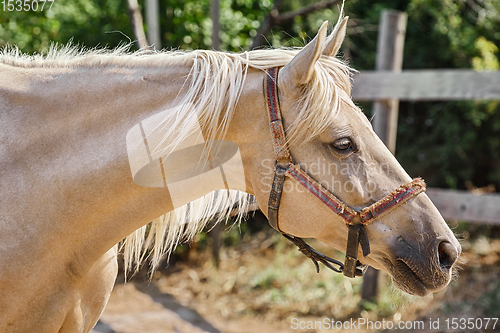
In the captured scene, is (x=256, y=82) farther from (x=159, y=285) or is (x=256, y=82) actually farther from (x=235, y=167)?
(x=159, y=285)

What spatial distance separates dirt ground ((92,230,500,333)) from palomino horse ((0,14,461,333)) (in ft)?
7.69

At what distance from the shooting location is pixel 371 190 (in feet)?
5.04

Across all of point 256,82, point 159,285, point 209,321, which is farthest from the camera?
point 159,285

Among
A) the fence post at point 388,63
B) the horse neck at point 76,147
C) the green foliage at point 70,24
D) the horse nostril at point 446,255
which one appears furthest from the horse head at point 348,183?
the green foliage at point 70,24

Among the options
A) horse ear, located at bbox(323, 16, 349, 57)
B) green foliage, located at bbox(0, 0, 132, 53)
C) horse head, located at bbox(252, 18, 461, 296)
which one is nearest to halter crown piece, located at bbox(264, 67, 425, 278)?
horse head, located at bbox(252, 18, 461, 296)

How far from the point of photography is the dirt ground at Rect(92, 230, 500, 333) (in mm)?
3924

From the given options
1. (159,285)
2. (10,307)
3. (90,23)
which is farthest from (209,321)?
(90,23)

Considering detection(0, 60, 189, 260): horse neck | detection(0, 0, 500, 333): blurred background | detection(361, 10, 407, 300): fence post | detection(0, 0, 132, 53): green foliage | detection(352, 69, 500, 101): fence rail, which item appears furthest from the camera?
detection(0, 0, 132, 53): green foliage

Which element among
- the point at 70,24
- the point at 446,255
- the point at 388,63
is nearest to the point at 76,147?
the point at 446,255

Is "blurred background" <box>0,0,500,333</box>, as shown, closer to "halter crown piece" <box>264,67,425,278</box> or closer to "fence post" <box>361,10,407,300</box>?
"fence post" <box>361,10,407,300</box>

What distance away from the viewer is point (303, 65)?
1462 millimetres

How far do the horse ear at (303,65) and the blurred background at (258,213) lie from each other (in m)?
2.93

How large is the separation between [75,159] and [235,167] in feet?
1.97

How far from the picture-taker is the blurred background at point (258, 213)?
13.6ft
